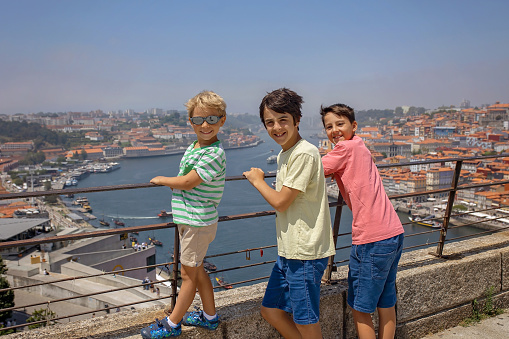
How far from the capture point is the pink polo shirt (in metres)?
1.78

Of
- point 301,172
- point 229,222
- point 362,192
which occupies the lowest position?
point 229,222

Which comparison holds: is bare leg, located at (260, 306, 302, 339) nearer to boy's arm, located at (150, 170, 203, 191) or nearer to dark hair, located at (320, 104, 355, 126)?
boy's arm, located at (150, 170, 203, 191)

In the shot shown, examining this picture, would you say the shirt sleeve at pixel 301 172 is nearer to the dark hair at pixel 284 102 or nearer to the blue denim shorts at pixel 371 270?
the dark hair at pixel 284 102

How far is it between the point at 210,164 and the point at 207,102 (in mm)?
263

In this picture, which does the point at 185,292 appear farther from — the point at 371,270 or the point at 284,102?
the point at 284,102

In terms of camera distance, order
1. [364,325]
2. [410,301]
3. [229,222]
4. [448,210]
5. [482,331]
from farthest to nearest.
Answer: [229,222], [448,210], [482,331], [410,301], [364,325]

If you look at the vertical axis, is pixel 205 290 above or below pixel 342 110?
below

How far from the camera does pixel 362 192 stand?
1790 millimetres

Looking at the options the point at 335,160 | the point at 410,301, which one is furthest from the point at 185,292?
the point at 410,301

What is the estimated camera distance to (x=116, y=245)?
38781 millimetres

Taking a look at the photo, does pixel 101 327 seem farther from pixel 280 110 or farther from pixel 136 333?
pixel 280 110

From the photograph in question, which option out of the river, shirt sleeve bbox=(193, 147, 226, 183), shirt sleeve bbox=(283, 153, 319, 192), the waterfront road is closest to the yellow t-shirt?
shirt sleeve bbox=(283, 153, 319, 192)

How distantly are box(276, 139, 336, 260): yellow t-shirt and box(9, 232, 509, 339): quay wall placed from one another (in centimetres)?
60

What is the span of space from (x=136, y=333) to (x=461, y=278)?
2048mm
